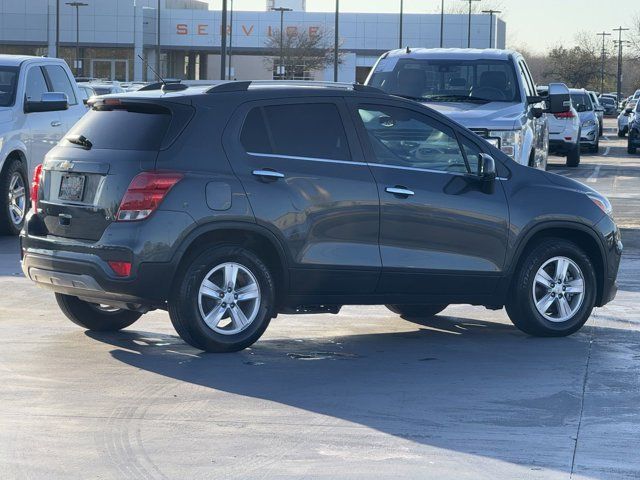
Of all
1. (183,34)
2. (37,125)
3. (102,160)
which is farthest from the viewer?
(183,34)

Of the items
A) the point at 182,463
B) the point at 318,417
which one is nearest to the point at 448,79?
the point at 318,417

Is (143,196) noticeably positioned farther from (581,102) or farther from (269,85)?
(581,102)

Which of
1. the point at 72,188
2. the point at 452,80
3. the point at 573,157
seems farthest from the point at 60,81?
the point at 573,157

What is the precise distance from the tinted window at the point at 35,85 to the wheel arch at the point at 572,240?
8.06 meters

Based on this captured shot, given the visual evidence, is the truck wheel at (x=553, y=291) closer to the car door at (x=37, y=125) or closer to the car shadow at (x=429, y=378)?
the car shadow at (x=429, y=378)

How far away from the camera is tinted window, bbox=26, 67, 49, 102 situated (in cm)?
1598

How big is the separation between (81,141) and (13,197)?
23.3ft

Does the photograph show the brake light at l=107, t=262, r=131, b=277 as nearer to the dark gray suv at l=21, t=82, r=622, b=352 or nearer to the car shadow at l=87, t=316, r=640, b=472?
the dark gray suv at l=21, t=82, r=622, b=352

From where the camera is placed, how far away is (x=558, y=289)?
9648mm

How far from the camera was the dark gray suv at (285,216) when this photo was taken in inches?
330

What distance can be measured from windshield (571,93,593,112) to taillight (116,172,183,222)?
29242 millimetres

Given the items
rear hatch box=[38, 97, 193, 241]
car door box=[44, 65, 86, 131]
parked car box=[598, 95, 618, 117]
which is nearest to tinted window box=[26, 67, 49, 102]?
car door box=[44, 65, 86, 131]

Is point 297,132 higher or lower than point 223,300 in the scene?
higher

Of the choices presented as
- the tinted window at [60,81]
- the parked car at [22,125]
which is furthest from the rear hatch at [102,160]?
the tinted window at [60,81]
